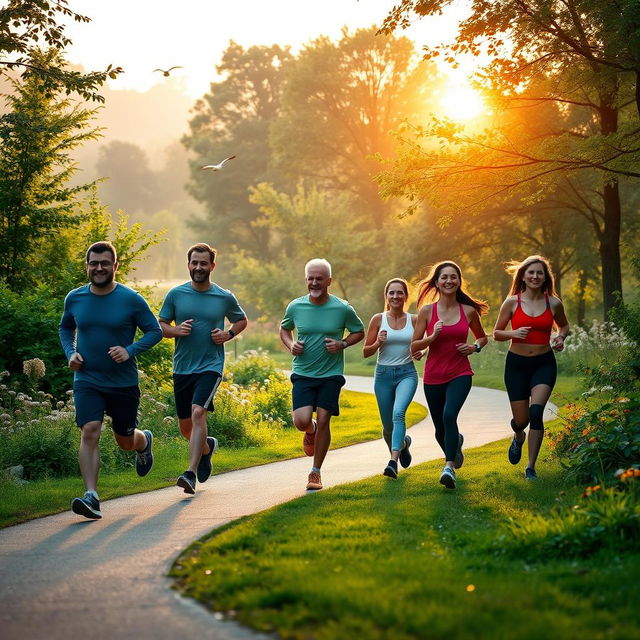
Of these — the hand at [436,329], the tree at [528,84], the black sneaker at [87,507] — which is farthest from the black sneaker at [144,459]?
the tree at [528,84]

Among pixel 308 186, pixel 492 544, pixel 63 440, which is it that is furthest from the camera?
pixel 308 186

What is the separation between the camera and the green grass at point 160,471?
8277 mm

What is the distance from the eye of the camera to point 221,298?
878 cm

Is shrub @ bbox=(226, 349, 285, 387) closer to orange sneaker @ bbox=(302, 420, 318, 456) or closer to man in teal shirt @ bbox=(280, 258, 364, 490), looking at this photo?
orange sneaker @ bbox=(302, 420, 318, 456)

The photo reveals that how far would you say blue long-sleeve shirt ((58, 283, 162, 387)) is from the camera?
775 centimetres

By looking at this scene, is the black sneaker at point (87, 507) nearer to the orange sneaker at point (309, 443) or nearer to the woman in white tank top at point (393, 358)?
the orange sneaker at point (309, 443)

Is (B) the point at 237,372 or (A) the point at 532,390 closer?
(A) the point at 532,390

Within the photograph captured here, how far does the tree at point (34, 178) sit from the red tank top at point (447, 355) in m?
10.1

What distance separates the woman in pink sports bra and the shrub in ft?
32.6

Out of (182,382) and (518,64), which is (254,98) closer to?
(518,64)

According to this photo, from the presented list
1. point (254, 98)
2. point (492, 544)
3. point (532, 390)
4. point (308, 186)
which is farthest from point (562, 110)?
point (254, 98)

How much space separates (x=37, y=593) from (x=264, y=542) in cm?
151

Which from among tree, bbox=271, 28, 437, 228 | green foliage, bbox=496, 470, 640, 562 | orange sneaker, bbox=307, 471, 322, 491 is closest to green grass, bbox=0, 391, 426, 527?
orange sneaker, bbox=307, 471, 322, 491

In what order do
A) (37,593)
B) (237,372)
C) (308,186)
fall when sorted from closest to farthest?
(37,593)
(237,372)
(308,186)
